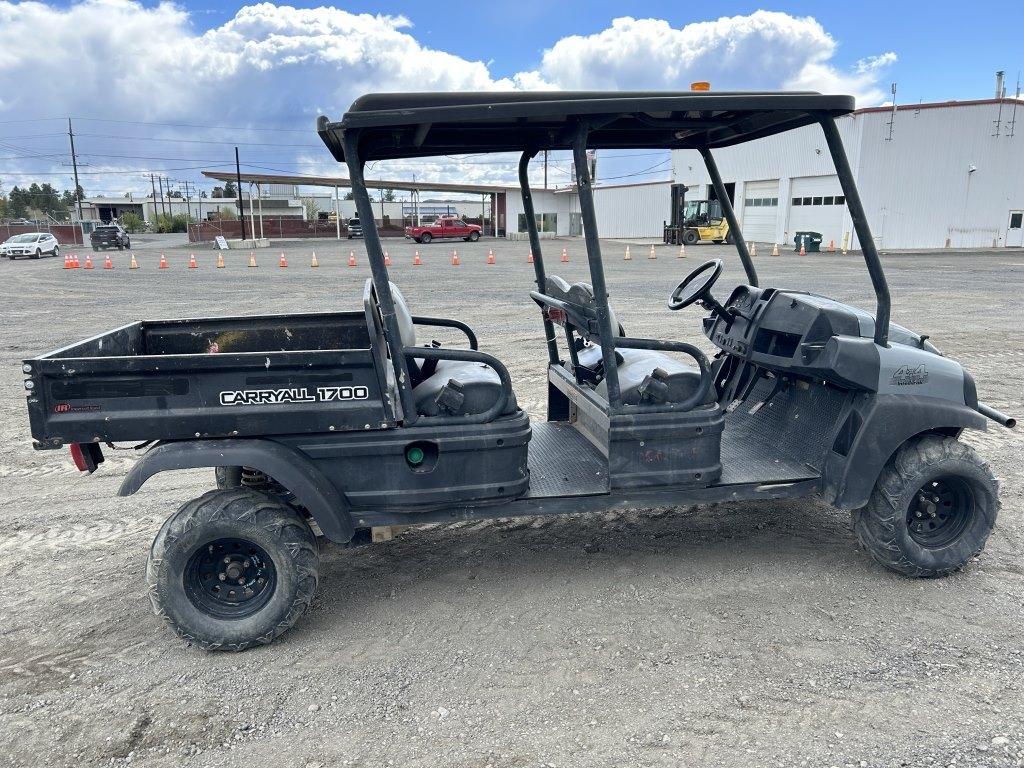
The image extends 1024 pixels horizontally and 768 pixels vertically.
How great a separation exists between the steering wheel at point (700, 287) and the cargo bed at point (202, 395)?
186 centimetres

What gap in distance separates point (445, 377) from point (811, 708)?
2066mm

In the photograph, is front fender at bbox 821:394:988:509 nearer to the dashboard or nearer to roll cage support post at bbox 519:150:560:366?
the dashboard

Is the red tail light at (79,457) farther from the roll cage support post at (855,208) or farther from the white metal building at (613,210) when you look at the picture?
the white metal building at (613,210)

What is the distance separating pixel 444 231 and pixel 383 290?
39474 millimetres

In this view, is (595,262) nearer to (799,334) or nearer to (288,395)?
(799,334)

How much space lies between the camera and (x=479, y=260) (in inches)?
1080

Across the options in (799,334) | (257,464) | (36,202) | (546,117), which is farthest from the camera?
(36,202)

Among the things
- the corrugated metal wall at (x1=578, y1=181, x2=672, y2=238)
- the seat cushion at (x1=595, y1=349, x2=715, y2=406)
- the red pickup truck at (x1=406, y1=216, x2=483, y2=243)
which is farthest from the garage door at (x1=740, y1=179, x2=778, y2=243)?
the seat cushion at (x1=595, y1=349, x2=715, y2=406)

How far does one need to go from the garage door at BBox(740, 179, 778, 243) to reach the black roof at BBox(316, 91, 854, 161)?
35643 mm

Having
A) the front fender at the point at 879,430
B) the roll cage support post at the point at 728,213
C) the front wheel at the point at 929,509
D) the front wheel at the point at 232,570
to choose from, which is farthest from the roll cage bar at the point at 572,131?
the front wheel at the point at 232,570

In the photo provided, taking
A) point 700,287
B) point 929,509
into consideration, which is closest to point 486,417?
point 700,287

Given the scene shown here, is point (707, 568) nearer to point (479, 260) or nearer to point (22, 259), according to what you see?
point (479, 260)

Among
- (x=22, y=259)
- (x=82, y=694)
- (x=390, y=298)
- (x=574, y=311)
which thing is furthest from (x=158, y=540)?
(x=22, y=259)

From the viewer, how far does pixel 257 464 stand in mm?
3170
